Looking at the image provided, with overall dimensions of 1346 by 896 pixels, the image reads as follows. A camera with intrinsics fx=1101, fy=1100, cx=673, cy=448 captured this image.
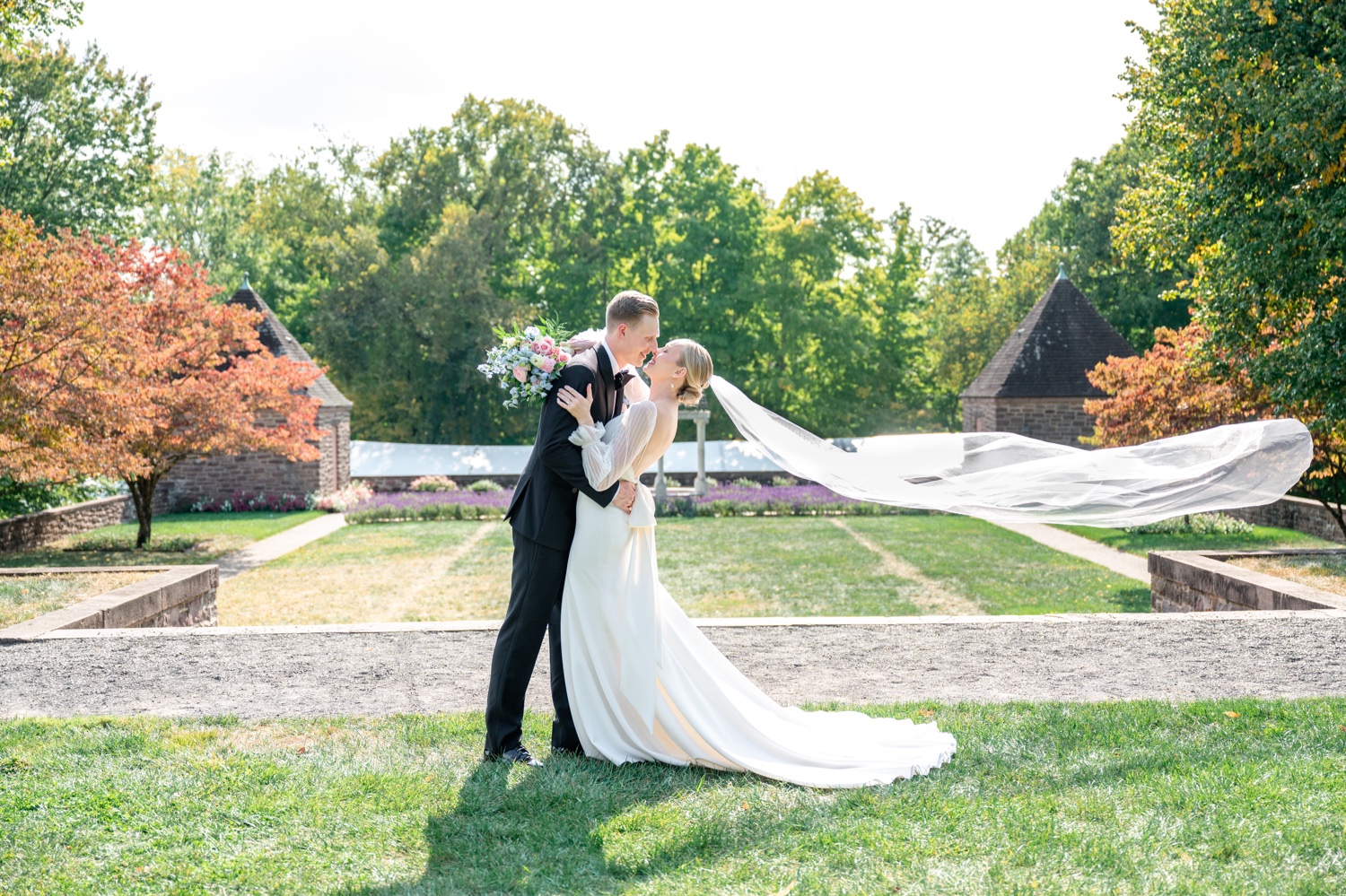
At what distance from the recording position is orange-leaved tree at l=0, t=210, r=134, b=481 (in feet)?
42.1

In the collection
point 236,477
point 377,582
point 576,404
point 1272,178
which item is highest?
point 1272,178

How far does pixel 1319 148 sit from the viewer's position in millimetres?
12133

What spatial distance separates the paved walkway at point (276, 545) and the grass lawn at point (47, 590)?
3.63 metres

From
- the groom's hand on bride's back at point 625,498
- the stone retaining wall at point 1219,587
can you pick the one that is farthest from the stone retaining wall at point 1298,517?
the groom's hand on bride's back at point 625,498

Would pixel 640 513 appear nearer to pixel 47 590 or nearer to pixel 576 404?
pixel 576 404

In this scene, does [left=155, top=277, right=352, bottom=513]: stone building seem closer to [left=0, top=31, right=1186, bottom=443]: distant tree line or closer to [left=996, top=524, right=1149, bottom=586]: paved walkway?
[left=0, top=31, right=1186, bottom=443]: distant tree line

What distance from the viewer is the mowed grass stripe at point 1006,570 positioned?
1333cm

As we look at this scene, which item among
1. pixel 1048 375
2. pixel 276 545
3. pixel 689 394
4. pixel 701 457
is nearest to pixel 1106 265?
pixel 1048 375

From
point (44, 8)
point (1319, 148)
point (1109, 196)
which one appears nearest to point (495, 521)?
point (44, 8)

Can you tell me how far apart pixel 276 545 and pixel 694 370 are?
17.1 metres

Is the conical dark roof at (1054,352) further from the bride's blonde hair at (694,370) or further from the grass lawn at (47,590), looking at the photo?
the bride's blonde hair at (694,370)

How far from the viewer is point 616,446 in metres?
5.25

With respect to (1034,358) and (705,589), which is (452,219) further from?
(705,589)

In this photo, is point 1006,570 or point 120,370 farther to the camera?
point 1006,570
